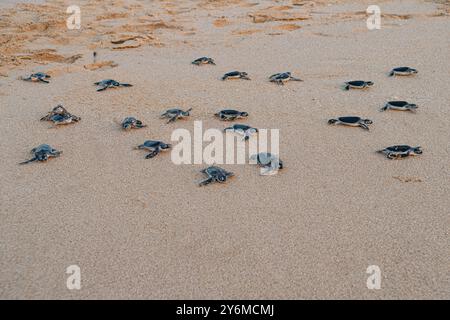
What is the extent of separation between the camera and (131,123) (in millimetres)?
4723

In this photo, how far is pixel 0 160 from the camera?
4215 mm

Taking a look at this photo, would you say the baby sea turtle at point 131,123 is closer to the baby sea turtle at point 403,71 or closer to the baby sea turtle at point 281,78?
the baby sea turtle at point 281,78

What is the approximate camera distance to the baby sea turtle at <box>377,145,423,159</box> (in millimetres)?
4012

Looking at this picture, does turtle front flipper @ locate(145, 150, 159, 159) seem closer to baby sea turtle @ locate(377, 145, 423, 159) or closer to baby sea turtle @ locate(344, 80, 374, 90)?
baby sea turtle @ locate(377, 145, 423, 159)

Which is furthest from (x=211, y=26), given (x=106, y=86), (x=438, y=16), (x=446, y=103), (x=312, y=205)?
(x=312, y=205)

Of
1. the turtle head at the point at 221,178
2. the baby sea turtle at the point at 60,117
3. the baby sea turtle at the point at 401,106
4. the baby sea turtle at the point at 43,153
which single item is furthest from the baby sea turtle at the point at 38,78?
the baby sea turtle at the point at 401,106

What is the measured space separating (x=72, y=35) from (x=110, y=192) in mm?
5280

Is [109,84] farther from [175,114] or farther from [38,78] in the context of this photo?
[175,114]

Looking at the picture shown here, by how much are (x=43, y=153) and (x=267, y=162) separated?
1942 millimetres

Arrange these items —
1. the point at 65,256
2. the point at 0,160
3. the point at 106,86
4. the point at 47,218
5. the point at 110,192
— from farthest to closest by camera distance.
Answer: the point at 106,86 → the point at 0,160 → the point at 110,192 → the point at 47,218 → the point at 65,256

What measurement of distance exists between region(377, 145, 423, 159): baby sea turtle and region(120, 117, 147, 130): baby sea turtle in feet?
7.65

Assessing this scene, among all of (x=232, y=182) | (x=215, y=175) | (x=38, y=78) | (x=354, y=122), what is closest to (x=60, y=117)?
(x=38, y=78)

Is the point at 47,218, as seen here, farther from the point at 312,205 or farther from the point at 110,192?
the point at 312,205
